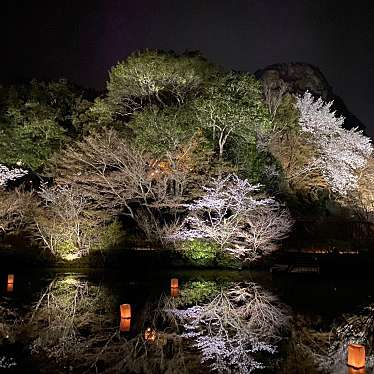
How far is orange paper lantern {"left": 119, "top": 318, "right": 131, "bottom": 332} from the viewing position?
316 inches

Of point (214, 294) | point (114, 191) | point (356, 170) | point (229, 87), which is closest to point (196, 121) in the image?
point (229, 87)

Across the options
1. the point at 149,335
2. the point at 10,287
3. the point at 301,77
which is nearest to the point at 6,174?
the point at 10,287

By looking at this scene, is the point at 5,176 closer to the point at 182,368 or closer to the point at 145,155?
the point at 145,155

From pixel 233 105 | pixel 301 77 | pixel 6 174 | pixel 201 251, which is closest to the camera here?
pixel 201 251

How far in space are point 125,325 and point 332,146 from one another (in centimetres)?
1814

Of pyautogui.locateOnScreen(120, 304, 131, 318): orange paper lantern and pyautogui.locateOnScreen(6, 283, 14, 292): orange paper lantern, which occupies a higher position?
pyautogui.locateOnScreen(6, 283, 14, 292): orange paper lantern

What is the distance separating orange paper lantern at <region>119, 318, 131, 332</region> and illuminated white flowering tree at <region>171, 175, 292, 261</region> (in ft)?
28.2

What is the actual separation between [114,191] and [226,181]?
14.8 ft

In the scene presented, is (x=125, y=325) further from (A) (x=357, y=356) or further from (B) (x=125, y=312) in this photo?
(A) (x=357, y=356)

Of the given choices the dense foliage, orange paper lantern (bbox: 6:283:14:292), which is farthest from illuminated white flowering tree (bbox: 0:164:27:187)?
orange paper lantern (bbox: 6:283:14:292)

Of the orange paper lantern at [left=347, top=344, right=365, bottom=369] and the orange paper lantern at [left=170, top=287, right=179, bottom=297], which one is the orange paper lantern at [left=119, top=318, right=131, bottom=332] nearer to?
the orange paper lantern at [left=170, top=287, right=179, bottom=297]

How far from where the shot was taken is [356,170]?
2548 centimetres

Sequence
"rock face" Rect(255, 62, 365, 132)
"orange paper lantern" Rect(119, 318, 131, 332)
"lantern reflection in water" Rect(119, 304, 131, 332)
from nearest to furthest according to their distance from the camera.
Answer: "orange paper lantern" Rect(119, 318, 131, 332)
"lantern reflection in water" Rect(119, 304, 131, 332)
"rock face" Rect(255, 62, 365, 132)

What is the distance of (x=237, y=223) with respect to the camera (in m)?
17.0
